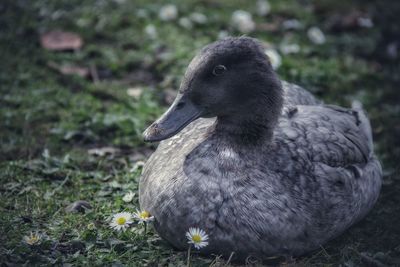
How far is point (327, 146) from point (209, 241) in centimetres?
105

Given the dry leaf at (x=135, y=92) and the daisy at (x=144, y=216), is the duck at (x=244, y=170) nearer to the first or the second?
the daisy at (x=144, y=216)

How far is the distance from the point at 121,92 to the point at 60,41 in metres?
1.15

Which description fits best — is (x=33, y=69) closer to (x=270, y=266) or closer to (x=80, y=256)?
(x=80, y=256)

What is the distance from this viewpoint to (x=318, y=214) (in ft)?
12.1

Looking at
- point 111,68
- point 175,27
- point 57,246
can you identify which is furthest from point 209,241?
point 175,27

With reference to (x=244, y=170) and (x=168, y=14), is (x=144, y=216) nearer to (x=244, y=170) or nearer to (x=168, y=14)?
(x=244, y=170)

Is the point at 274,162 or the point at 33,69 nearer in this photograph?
the point at 274,162

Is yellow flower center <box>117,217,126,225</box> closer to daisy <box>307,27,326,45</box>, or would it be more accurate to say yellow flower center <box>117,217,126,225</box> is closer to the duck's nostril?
the duck's nostril

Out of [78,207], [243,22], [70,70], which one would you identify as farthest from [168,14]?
[78,207]

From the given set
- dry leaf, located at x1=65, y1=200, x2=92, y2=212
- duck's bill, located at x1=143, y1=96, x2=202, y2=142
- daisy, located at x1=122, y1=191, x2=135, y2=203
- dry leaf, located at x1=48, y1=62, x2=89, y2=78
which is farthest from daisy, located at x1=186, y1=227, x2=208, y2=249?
dry leaf, located at x1=48, y1=62, x2=89, y2=78

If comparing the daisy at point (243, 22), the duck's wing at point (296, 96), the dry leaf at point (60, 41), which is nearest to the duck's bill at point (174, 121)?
the duck's wing at point (296, 96)

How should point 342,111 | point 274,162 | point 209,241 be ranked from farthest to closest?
point 342,111 < point 274,162 < point 209,241

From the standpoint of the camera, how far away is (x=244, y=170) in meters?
3.69

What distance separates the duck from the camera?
3529 mm
